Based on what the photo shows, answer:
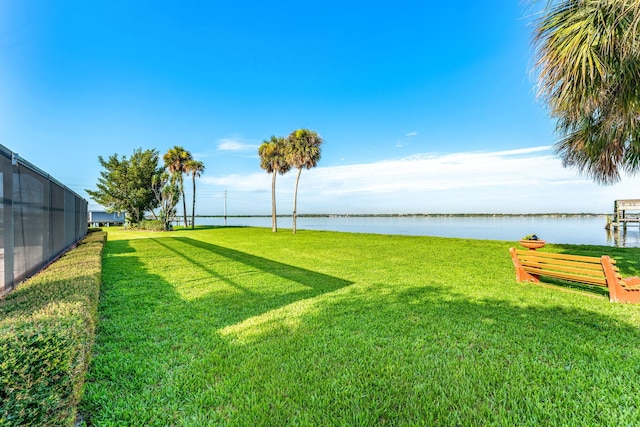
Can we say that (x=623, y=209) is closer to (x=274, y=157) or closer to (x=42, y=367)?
(x=274, y=157)

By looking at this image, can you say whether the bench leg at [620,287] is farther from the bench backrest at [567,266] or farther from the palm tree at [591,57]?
the palm tree at [591,57]

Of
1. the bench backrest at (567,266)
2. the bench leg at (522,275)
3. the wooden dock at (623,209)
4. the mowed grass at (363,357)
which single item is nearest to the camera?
the mowed grass at (363,357)

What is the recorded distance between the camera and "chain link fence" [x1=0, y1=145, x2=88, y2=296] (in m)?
3.86

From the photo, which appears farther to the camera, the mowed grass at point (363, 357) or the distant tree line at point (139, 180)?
the distant tree line at point (139, 180)

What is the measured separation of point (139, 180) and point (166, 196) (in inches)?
255

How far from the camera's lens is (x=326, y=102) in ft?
75.3

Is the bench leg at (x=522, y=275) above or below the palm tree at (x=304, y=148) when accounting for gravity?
below

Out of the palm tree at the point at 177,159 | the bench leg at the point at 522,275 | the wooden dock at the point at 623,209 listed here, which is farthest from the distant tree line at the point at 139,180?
the wooden dock at the point at 623,209

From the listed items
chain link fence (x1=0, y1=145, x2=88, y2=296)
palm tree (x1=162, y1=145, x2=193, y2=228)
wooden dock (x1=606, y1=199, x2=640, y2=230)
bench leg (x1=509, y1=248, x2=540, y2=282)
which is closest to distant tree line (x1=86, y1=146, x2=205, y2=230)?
palm tree (x1=162, y1=145, x2=193, y2=228)

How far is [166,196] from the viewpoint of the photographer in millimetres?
30266

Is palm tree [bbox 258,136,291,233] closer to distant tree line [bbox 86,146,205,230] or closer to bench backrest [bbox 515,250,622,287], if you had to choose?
distant tree line [bbox 86,146,205,230]

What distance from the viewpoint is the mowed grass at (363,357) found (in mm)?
1996

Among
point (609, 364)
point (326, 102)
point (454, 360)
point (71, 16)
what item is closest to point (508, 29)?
point (609, 364)

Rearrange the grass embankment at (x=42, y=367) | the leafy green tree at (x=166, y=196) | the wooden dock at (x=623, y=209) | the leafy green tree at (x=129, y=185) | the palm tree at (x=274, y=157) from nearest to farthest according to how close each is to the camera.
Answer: the grass embankment at (x=42, y=367) < the wooden dock at (x=623, y=209) < the palm tree at (x=274, y=157) < the leafy green tree at (x=166, y=196) < the leafy green tree at (x=129, y=185)
